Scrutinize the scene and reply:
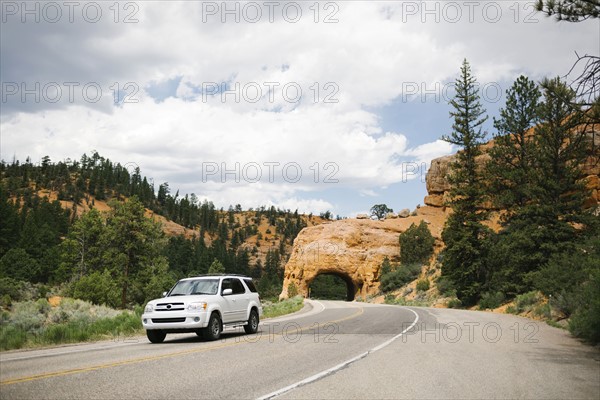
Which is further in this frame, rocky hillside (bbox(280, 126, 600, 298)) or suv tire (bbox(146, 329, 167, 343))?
rocky hillside (bbox(280, 126, 600, 298))

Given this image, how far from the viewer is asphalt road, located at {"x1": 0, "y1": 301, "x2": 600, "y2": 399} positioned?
6.46m

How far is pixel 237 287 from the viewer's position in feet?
48.9

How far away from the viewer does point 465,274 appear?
36344 millimetres

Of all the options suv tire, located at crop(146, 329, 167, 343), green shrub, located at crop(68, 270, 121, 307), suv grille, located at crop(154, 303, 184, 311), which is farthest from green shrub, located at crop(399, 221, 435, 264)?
suv grille, located at crop(154, 303, 184, 311)

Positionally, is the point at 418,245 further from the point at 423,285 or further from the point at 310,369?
the point at 310,369

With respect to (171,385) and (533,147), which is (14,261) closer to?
(533,147)

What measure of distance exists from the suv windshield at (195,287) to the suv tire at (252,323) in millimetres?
1784

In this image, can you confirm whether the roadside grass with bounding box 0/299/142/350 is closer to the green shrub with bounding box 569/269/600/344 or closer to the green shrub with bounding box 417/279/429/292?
the green shrub with bounding box 569/269/600/344

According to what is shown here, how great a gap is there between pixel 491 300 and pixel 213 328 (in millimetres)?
26281

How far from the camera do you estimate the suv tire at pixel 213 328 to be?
12688mm

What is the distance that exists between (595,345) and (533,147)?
1055 inches

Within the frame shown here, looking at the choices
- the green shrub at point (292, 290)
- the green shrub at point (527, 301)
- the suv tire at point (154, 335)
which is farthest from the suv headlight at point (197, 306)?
the green shrub at point (292, 290)

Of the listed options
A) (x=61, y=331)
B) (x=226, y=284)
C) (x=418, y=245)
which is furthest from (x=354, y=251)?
(x=61, y=331)

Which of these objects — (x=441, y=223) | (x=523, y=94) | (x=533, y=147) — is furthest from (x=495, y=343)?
(x=441, y=223)
